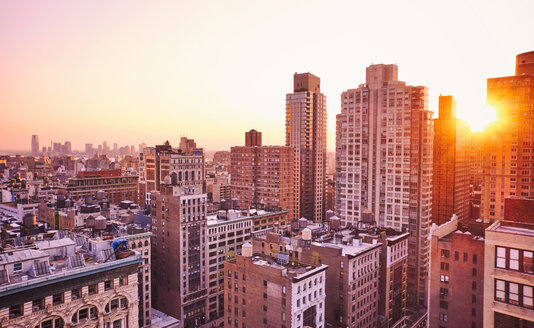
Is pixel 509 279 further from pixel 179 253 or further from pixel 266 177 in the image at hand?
pixel 266 177

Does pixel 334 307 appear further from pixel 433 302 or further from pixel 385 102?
pixel 385 102

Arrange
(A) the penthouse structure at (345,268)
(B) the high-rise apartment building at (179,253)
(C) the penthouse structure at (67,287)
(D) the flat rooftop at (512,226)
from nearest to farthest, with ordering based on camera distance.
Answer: (D) the flat rooftop at (512,226) < (C) the penthouse structure at (67,287) < (A) the penthouse structure at (345,268) < (B) the high-rise apartment building at (179,253)

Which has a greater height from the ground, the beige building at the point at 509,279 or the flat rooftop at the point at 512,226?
the flat rooftop at the point at 512,226

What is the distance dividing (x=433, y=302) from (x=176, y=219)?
67.7 meters

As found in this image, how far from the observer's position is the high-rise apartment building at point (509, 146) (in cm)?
12769

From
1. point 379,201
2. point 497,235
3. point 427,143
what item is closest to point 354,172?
point 379,201

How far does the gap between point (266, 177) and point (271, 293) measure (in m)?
116

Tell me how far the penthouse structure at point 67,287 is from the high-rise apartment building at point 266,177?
126899mm

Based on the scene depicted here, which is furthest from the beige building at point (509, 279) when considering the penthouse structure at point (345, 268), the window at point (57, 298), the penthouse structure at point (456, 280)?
the window at point (57, 298)

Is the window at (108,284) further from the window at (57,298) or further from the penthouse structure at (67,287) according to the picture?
the window at (57,298)

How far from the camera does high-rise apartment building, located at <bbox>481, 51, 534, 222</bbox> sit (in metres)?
128

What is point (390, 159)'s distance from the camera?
136m

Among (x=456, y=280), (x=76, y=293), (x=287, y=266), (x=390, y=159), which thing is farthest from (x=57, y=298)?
(x=390, y=159)

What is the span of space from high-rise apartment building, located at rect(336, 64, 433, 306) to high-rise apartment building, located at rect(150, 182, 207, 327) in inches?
2473
